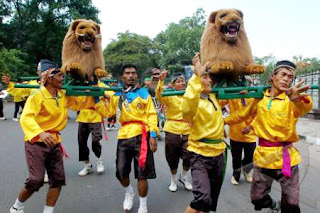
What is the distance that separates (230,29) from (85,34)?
1.73 metres

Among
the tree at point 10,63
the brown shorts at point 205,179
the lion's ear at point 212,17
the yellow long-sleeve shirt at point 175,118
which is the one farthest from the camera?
the tree at point 10,63

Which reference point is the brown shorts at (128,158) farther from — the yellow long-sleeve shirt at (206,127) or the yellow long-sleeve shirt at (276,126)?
the yellow long-sleeve shirt at (276,126)

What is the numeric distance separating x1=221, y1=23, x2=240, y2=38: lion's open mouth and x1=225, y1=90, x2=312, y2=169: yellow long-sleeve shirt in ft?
2.40

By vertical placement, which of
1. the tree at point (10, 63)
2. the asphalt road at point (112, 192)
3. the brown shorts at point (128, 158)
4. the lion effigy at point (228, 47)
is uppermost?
the tree at point (10, 63)

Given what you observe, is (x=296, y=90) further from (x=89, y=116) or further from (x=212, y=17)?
(x=89, y=116)

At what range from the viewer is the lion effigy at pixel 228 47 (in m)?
2.87

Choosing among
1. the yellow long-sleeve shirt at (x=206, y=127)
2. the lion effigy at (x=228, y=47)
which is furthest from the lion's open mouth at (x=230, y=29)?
the yellow long-sleeve shirt at (x=206, y=127)

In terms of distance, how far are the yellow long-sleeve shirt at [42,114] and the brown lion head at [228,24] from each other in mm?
1902

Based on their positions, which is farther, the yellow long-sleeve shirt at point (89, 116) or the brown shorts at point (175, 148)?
the yellow long-sleeve shirt at point (89, 116)

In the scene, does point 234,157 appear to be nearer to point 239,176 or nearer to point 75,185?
point 239,176

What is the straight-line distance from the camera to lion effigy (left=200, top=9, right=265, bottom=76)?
2.87 metres

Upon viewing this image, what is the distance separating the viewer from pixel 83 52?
11.8ft

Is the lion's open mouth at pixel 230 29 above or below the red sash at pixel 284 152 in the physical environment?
above

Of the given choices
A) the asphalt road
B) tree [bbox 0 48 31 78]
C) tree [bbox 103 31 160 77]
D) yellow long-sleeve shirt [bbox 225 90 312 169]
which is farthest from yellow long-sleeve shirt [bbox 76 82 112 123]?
tree [bbox 103 31 160 77]
